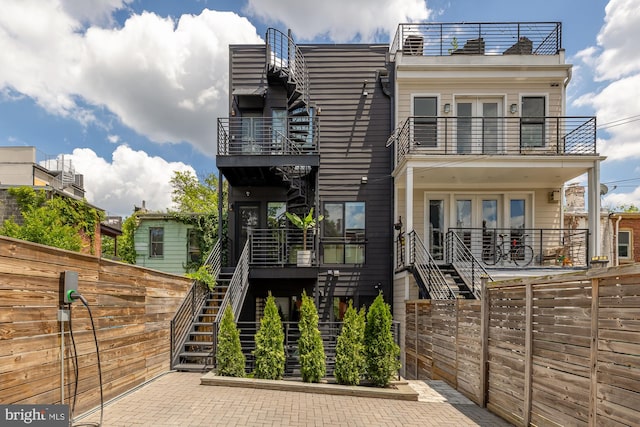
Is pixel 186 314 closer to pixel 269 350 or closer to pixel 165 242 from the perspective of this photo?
pixel 269 350

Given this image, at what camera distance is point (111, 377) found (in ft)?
17.4

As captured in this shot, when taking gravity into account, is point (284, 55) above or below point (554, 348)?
above

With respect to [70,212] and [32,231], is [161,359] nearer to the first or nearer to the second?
[32,231]

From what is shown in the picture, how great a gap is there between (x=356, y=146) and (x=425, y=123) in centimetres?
229

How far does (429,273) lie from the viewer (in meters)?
9.03

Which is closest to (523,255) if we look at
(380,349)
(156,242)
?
(380,349)

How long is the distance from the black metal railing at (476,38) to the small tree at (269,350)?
9426 millimetres

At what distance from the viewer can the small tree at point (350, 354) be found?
6270 mm

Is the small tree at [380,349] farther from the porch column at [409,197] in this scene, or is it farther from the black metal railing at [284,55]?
the black metal railing at [284,55]

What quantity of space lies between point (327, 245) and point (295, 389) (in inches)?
222

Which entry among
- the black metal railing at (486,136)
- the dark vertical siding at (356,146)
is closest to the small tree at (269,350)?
the dark vertical siding at (356,146)

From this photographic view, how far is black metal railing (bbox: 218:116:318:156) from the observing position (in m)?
10.8

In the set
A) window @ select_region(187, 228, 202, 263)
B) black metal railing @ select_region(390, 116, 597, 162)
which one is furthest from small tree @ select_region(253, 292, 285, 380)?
window @ select_region(187, 228, 202, 263)

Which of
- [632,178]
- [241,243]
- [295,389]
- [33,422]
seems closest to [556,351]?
[295,389]
